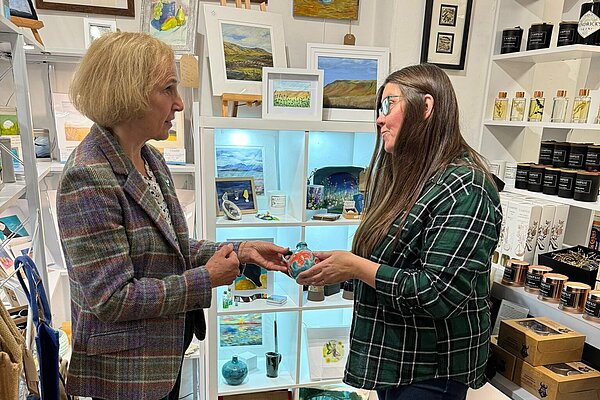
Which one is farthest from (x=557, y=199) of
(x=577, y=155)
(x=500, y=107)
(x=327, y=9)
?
(x=327, y=9)

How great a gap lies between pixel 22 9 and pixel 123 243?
38.2 inches

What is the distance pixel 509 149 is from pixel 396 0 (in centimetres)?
98

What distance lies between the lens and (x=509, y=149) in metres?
2.48

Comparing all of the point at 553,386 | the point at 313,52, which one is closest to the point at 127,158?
the point at 313,52

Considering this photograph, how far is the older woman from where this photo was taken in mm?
1069

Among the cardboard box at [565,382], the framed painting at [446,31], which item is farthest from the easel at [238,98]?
the cardboard box at [565,382]

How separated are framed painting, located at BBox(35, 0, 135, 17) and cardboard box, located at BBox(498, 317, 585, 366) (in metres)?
2.16

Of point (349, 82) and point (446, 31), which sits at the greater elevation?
point (446, 31)

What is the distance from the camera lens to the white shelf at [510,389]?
1631mm

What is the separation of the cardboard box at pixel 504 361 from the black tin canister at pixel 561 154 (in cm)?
84

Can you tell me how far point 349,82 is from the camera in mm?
2350

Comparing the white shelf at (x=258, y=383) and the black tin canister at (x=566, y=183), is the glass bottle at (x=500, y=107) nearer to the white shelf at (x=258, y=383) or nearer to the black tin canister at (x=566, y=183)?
the black tin canister at (x=566, y=183)

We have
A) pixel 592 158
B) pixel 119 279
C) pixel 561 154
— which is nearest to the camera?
pixel 119 279

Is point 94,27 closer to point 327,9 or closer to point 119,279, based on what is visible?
point 327,9
